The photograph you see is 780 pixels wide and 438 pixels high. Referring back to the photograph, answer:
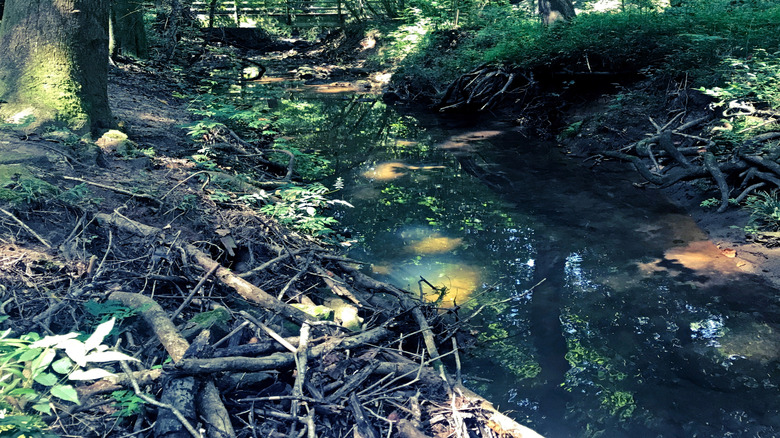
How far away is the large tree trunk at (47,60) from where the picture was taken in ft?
20.4

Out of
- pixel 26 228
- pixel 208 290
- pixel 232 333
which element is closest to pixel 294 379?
pixel 232 333

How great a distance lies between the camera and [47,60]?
6355 mm

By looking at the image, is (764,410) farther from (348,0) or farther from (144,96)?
(348,0)

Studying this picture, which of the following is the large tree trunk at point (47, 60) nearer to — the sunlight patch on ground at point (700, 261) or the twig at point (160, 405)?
the twig at point (160, 405)

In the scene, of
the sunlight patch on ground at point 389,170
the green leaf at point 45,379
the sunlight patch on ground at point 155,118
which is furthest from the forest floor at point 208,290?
the sunlight patch on ground at point 389,170

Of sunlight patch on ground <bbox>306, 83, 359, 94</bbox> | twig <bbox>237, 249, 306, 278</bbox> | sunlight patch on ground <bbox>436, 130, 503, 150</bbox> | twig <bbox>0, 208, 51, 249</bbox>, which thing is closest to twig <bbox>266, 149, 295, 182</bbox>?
Answer: twig <bbox>237, 249, 306, 278</bbox>

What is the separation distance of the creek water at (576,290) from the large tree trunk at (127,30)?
740 cm

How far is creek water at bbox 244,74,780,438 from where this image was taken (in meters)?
3.95

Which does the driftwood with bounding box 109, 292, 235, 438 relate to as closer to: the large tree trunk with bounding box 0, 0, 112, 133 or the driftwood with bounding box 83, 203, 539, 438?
the driftwood with bounding box 83, 203, 539, 438

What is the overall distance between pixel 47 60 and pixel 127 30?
29.1ft

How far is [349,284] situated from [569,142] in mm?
8192

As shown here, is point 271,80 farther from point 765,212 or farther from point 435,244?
point 765,212

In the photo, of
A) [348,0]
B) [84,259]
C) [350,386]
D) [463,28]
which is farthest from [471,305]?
[348,0]

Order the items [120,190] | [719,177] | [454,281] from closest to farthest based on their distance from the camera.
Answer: [120,190] → [454,281] → [719,177]
